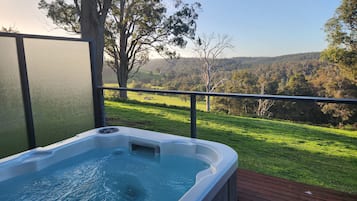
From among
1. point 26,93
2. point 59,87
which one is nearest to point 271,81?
point 59,87

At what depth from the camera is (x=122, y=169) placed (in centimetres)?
224

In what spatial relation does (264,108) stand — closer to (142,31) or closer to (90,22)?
(142,31)

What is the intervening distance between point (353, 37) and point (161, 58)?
641 centimetres

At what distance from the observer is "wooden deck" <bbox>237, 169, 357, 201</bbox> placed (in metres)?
1.96

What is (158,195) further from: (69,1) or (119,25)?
(119,25)

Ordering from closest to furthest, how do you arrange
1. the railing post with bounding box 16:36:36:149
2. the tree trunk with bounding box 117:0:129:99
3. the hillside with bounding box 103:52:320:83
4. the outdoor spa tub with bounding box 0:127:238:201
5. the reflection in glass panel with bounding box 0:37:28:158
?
the outdoor spa tub with bounding box 0:127:238:201 → the reflection in glass panel with bounding box 0:37:28:158 → the railing post with bounding box 16:36:36:149 → the hillside with bounding box 103:52:320:83 → the tree trunk with bounding box 117:0:129:99

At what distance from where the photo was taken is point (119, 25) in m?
8.91

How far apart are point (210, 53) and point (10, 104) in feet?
25.4

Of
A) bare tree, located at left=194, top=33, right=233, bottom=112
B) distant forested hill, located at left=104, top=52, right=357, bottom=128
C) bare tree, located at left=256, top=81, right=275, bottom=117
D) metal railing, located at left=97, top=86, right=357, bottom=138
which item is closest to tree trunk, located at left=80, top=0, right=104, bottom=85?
distant forested hill, located at left=104, top=52, right=357, bottom=128

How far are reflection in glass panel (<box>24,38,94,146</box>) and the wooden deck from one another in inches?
86.2

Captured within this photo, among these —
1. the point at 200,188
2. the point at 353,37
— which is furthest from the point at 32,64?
the point at 353,37

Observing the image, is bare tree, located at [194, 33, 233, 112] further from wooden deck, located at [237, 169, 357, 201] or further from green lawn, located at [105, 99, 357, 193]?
wooden deck, located at [237, 169, 357, 201]

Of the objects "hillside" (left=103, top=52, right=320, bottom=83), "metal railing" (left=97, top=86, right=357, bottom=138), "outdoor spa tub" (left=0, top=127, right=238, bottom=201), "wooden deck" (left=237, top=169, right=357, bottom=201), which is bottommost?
"wooden deck" (left=237, top=169, right=357, bottom=201)

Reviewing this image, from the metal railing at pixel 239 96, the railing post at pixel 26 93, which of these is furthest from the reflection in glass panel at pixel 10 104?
the metal railing at pixel 239 96
